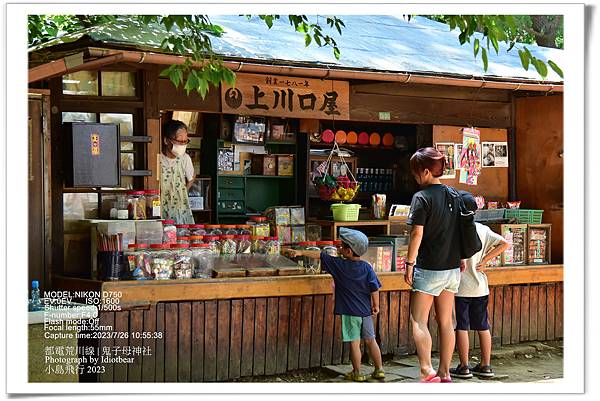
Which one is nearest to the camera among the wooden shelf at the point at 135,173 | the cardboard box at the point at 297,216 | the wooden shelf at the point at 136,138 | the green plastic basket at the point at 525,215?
the wooden shelf at the point at 136,138

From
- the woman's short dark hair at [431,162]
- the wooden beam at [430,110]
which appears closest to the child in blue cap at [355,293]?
the woman's short dark hair at [431,162]

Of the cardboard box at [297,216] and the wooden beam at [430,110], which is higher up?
the wooden beam at [430,110]

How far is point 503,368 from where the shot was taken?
10.9m

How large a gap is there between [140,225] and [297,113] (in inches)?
97.4

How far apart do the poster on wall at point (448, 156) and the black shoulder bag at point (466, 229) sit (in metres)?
3.75

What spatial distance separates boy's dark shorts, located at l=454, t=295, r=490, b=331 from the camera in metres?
9.95

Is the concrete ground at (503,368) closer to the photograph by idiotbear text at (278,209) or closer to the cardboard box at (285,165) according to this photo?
the photograph by idiotbear text at (278,209)

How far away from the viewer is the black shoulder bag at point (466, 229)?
356 inches

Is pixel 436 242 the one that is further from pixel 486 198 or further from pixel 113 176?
pixel 486 198

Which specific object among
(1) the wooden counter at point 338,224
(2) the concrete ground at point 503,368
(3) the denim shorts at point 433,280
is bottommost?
(2) the concrete ground at point 503,368

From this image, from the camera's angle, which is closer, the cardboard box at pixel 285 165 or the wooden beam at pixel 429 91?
the wooden beam at pixel 429 91

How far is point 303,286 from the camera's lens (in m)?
10.3

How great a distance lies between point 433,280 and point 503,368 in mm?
2555
